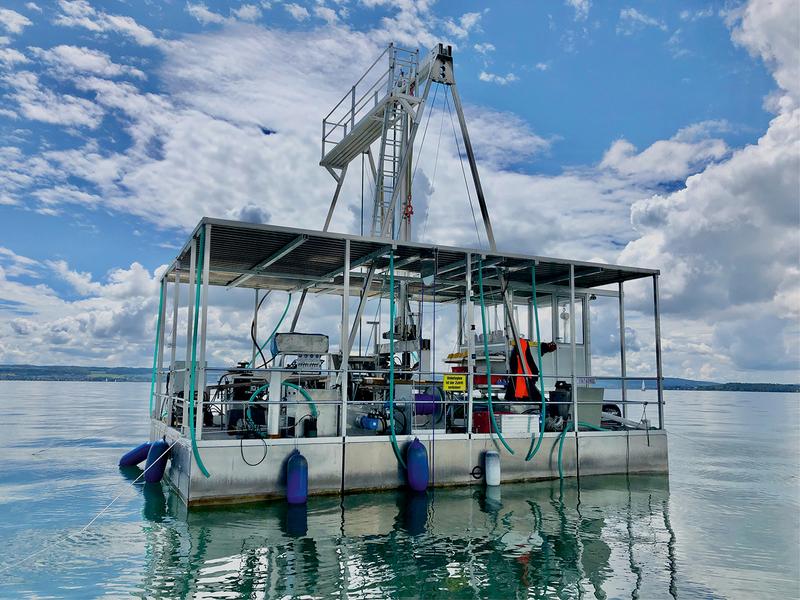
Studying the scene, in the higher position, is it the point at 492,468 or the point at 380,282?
the point at 380,282

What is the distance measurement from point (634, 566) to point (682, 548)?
1500mm

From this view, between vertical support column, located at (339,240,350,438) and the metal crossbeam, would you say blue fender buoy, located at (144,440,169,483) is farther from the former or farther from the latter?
the metal crossbeam

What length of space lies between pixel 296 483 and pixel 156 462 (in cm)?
412

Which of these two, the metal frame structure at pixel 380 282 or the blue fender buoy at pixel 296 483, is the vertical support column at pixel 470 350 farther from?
the blue fender buoy at pixel 296 483

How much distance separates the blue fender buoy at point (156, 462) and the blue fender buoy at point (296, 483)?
3.72 metres

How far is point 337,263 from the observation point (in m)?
15.2

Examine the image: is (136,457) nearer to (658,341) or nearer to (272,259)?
(272,259)

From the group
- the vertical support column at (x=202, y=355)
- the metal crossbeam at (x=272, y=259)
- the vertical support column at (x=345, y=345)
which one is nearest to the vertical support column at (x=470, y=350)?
the vertical support column at (x=345, y=345)

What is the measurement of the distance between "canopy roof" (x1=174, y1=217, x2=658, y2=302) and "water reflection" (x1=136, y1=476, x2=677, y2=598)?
4399mm

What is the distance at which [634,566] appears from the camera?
8648 millimetres

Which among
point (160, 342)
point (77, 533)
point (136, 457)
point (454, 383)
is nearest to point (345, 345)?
point (454, 383)

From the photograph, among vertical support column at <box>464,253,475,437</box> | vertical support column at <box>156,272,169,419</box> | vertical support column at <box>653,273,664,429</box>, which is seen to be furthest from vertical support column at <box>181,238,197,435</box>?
vertical support column at <box>653,273,664,429</box>

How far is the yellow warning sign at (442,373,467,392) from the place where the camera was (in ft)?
42.6

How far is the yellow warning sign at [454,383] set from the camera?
1299 centimetres
